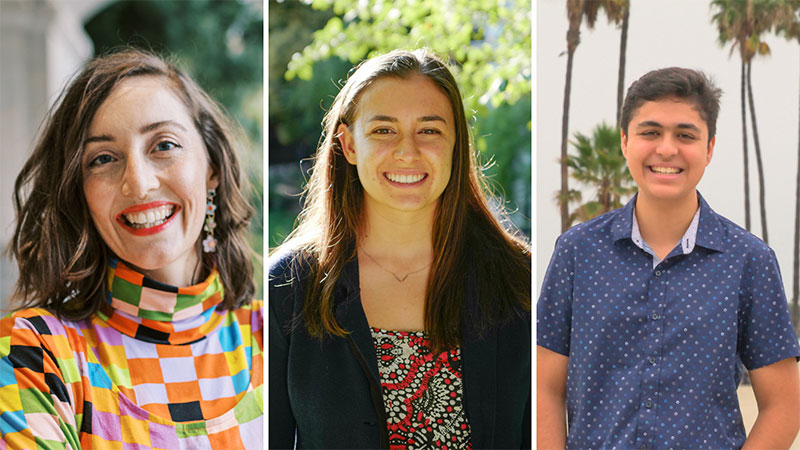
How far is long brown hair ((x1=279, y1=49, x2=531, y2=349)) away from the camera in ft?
8.88

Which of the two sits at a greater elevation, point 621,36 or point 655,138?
point 621,36

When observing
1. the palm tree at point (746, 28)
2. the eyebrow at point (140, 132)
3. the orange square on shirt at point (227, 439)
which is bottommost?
the orange square on shirt at point (227, 439)

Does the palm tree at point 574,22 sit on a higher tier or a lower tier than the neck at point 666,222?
higher

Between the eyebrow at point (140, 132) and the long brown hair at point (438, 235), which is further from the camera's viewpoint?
the long brown hair at point (438, 235)

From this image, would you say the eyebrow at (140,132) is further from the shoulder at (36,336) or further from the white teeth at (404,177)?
→ the white teeth at (404,177)

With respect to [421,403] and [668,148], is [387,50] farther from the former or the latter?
[421,403]

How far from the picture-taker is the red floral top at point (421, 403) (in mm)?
2682

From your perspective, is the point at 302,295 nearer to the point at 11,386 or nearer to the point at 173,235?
the point at 173,235

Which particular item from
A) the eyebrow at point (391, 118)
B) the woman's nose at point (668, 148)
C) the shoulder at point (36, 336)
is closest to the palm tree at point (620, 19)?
the woman's nose at point (668, 148)

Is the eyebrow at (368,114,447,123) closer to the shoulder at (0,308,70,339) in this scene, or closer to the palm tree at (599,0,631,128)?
the palm tree at (599,0,631,128)

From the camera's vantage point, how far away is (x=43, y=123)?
8.62ft

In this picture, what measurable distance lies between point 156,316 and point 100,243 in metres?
0.30

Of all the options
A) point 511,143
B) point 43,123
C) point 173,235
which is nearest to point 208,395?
point 173,235

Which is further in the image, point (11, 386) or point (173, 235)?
point (173, 235)
